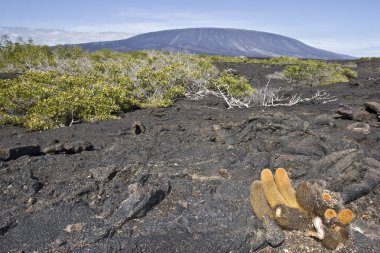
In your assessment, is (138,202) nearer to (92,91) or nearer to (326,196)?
(326,196)

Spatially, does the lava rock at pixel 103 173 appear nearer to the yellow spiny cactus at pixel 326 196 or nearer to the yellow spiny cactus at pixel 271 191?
the yellow spiny cactus at pixel 271 191

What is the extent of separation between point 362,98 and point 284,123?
7.36 meters

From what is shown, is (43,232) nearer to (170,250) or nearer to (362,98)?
(170,250)

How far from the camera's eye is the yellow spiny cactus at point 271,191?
3.89 metres

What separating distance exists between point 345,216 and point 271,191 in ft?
2.31

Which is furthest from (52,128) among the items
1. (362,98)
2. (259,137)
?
(362,98)

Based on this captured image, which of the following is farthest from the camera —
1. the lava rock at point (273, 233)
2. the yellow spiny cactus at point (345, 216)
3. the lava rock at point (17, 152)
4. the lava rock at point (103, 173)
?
the lava rock at point (17, 152)

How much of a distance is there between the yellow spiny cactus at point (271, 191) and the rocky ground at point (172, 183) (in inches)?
10.7

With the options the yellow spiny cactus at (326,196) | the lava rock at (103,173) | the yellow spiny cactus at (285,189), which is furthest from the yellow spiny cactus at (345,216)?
the lava rock at (103,173)

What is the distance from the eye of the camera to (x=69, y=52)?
80.7ft

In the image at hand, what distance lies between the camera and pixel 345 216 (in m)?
3.51

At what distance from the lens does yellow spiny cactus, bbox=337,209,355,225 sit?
350 centimetres

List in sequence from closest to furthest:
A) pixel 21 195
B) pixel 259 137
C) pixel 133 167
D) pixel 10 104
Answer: pixel 21 195 → pixel 133 167 → pixel 259 137 → pixel 10 104

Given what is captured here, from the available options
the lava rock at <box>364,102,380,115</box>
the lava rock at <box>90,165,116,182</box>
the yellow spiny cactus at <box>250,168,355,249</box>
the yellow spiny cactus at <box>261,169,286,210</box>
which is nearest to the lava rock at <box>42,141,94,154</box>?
the lava rock at <box>90,165,116,182</box>
